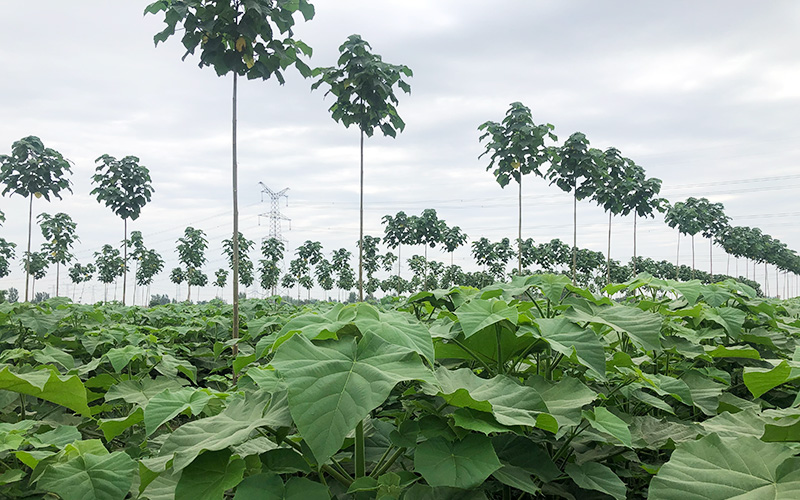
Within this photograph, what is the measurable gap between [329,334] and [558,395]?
0.59 metres

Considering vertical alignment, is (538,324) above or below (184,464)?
above

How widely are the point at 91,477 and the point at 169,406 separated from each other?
0.94 feet

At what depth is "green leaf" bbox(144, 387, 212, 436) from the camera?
1.24 metres

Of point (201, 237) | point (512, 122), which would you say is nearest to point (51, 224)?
point (201, 237)

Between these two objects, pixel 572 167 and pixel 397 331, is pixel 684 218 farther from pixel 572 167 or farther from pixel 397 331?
pixel 397 331

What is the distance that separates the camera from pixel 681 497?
0.82m

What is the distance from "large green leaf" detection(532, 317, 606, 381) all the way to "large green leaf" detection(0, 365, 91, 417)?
4.85 ft

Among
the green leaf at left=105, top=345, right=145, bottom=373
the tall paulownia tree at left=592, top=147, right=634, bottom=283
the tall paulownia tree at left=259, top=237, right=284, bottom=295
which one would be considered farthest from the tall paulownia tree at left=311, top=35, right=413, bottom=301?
the tall paulownia tree at left=259, top=237, right=284, bottom=295

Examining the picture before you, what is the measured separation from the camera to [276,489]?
36.6 inches

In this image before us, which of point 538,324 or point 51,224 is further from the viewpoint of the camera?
point 51,224

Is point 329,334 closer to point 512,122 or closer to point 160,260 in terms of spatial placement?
point 512,122

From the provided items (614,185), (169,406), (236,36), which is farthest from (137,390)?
(614,185)

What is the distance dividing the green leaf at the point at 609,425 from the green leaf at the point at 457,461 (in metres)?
0.31

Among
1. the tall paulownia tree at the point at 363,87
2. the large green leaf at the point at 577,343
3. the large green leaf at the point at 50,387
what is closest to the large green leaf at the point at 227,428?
the large green leaf at the point at 577,343
